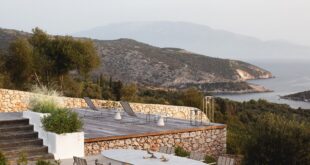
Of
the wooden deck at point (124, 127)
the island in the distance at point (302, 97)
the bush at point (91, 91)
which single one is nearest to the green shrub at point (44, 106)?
the wooden deck at point (124, 127)

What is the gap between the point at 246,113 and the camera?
3522cm

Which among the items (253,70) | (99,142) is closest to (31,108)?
(99,142)

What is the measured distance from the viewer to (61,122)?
10812mm

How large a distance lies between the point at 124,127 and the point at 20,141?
3.49 m

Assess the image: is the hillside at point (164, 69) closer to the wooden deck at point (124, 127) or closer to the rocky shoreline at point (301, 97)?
the rocky shoreline at point (301, 97)

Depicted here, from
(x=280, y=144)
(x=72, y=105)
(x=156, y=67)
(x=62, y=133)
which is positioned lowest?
(x=280, y=144)

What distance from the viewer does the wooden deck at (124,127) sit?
41.2 ft

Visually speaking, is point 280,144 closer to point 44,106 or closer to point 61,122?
point 61,122

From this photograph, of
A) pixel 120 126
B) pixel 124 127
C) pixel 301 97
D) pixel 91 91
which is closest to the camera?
pixel 124 127

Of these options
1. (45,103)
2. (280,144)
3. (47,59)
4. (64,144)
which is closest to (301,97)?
(47,59)

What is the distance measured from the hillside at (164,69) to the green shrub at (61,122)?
151ft

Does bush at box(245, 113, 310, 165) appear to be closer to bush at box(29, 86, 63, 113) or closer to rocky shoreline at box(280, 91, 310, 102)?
bush at box(29, 86, 63, 113)

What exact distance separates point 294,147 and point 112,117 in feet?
24.4

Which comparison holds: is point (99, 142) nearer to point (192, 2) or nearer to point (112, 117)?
point (112, 117)
